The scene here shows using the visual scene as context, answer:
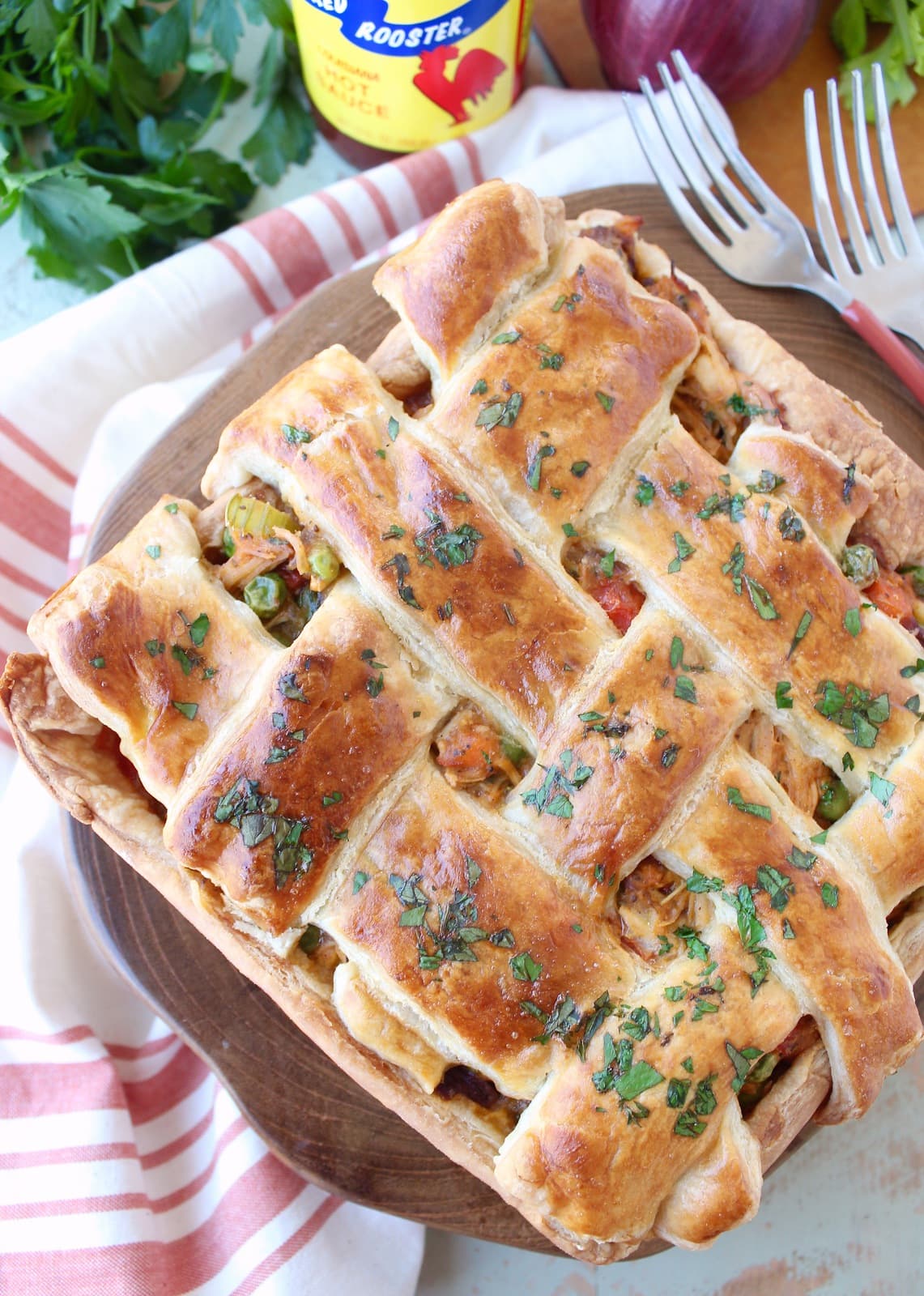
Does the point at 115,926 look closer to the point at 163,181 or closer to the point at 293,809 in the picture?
the point at 293,809

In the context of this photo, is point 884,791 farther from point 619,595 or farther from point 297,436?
point 297,436

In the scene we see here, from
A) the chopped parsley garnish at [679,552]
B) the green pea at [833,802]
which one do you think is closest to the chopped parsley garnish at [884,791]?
the green pea at [833,802]

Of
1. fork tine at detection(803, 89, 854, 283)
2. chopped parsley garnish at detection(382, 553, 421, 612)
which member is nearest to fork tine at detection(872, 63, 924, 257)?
fork tine at detection(803, 89, 854, 283)

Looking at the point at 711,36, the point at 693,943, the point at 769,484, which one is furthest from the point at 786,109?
the point at 693,943

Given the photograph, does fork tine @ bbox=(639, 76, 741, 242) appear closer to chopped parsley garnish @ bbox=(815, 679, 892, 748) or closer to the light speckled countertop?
chopped parsley garnish @ bbox=(815, 679, 892, 748)

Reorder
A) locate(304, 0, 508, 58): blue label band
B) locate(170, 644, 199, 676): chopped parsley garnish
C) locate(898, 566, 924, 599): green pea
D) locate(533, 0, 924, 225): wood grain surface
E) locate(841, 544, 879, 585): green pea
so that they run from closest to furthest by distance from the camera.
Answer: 1. locate(170, 644, 199, 676): chopped parsley garnish
2. locate(841, 544, 879, 585): green pea
3. locate(898, 566, 924, 599): green pea
4. locate(304, 0, 508, 58): blue label band
5. locate(533, 0, 924, 225): wood grain surface

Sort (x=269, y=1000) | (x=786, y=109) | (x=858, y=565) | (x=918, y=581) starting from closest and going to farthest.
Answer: (x=858, y=565), (x=918, y=581), (x=269, y=1000), (x=786, y=109)
